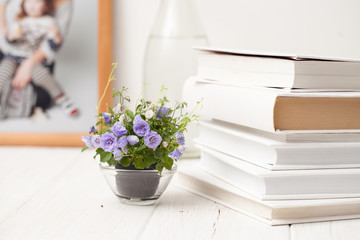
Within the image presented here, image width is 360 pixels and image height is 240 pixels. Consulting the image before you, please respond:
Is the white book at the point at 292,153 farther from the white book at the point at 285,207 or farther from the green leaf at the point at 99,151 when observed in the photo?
the green leaf at the point at 99,151

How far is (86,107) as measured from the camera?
1515 mm

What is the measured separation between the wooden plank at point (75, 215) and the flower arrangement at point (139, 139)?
8 cm

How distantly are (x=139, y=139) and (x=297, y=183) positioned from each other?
0.24m

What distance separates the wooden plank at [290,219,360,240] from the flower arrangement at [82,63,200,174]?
0.69 ft

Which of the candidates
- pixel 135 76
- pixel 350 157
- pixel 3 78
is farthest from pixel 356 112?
pixel 3 78

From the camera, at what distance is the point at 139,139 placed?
89 centimetres

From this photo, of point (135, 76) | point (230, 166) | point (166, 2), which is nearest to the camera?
point (230, 166)

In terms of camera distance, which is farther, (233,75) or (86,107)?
(86,107)

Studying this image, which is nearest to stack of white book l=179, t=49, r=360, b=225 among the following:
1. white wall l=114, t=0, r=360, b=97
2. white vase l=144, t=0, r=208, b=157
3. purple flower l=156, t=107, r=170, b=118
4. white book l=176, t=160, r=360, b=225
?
white book l=176, t=160, r=360, b=225

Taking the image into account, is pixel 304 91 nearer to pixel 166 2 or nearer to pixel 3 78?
pixel 166 2

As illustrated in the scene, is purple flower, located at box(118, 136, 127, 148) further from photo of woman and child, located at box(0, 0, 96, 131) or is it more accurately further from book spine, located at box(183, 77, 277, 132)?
photo of woman and child, located at box(0, 0, 96, 131)

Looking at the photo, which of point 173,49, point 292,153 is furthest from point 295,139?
point 173,49

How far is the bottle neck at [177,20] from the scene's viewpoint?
1409 mm

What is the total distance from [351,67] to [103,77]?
75cm
